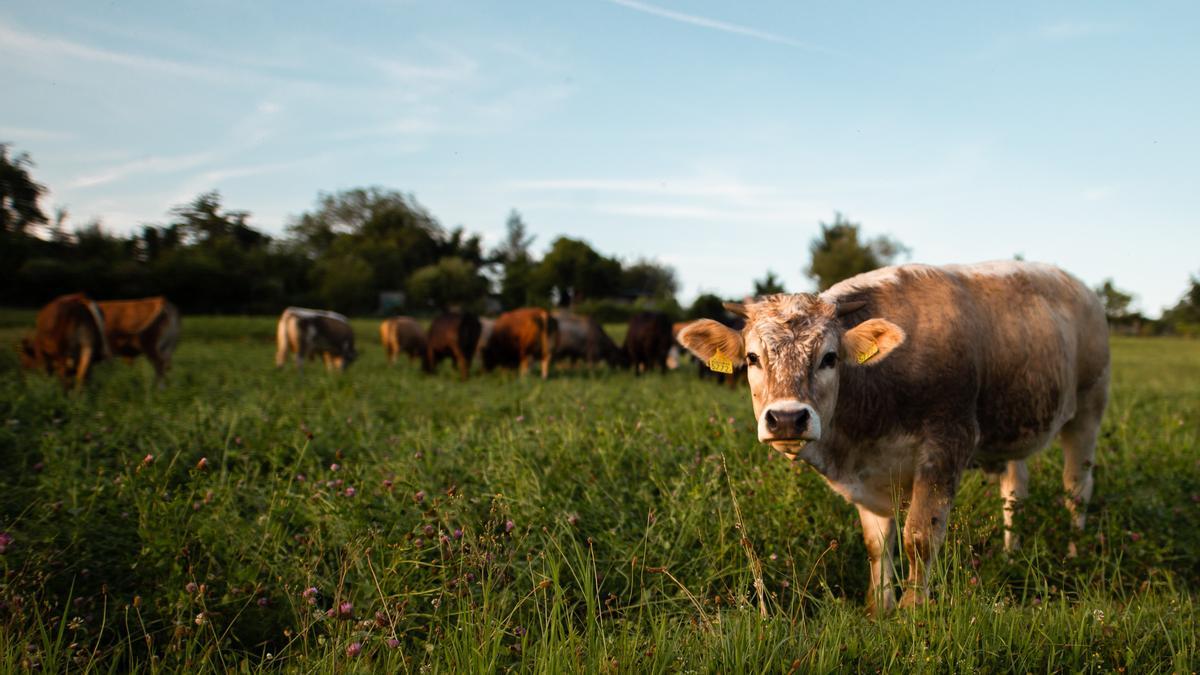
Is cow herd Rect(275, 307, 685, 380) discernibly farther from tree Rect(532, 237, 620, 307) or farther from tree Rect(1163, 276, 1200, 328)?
tree Rect(532, 237, 620, 307)

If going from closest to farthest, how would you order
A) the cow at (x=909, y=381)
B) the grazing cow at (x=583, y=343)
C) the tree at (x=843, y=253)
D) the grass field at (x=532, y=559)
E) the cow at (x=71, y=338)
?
the grass field at (x=532, y=559) → the cow at (x=909, y=381) → the cow at (x=71, y=338) → the grazing cow at (x=583, y=343) → the tree at (x=843, y=253)

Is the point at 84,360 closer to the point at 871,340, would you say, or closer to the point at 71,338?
the point at 71,338

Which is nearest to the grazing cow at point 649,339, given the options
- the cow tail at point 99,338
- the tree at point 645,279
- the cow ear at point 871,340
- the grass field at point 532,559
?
the cow tail at point 99,338

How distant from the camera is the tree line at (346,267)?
1180 inches

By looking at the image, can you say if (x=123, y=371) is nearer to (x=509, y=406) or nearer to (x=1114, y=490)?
(x=509, y=406)

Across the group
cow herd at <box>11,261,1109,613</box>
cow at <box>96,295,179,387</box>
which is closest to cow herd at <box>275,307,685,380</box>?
cow at <box>96,295,179,387</box>

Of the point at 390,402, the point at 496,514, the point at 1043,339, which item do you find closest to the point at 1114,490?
the point at 1043,339

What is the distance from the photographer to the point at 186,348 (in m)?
21.5

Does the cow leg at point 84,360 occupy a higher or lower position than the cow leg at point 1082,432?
lower

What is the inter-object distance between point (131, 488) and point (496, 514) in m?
2.09

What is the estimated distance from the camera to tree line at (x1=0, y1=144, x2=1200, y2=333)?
29984mm

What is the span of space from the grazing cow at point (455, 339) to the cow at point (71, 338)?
6.86 metres

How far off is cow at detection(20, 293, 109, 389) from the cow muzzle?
11.4 metres

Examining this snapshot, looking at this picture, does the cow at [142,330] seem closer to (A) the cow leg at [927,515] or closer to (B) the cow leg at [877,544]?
(B) the cow leg at [877,544]
